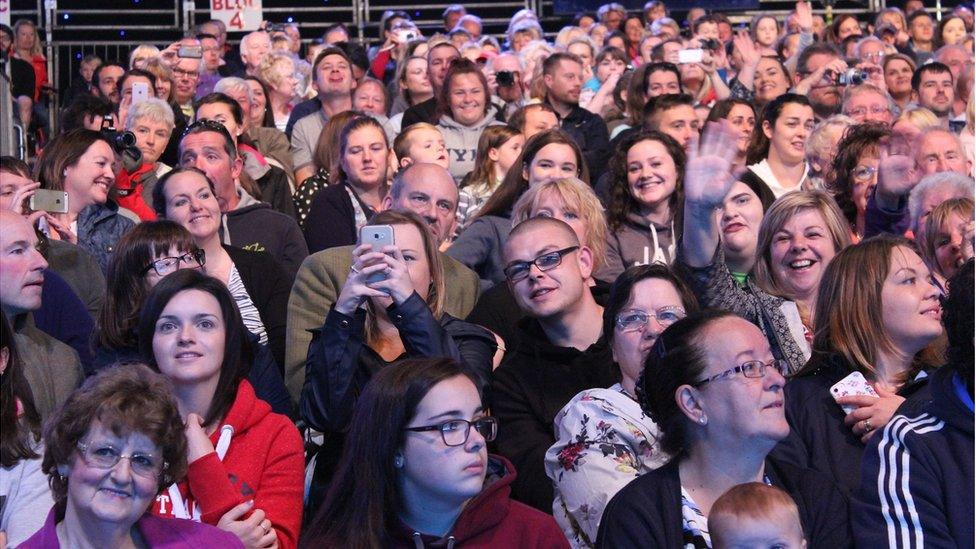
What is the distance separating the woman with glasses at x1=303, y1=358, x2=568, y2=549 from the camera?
3.73 metres

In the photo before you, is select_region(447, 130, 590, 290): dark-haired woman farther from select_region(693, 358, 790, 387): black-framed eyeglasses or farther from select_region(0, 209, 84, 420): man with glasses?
select_region(693, 358, 790, 387): black-framed eyeglasses

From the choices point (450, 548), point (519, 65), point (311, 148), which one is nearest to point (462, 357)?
point (450, 548)

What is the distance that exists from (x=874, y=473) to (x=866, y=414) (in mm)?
664

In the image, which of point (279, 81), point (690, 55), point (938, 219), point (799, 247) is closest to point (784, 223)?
point (799, 247)

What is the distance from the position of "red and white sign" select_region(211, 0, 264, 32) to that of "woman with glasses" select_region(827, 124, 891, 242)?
886 centimetres

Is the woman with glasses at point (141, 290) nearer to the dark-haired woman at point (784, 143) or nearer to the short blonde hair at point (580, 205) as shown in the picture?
the short blonde hair at point (580, 205)

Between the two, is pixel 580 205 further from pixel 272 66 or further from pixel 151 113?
pixel 272 66

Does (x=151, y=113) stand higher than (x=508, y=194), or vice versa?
(x=151, y=113)

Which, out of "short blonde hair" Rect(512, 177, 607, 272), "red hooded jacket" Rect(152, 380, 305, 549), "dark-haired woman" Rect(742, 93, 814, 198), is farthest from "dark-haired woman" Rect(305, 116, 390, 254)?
→ "red hooded jacket" Rect(152, 380, 305, 549)

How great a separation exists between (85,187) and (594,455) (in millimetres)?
3246

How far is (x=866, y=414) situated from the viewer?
13.2 feet

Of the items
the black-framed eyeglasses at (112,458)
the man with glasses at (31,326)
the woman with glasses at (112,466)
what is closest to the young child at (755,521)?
the woman with glasses at (112,466)

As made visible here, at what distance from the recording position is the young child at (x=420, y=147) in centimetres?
736

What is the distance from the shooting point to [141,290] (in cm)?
491
